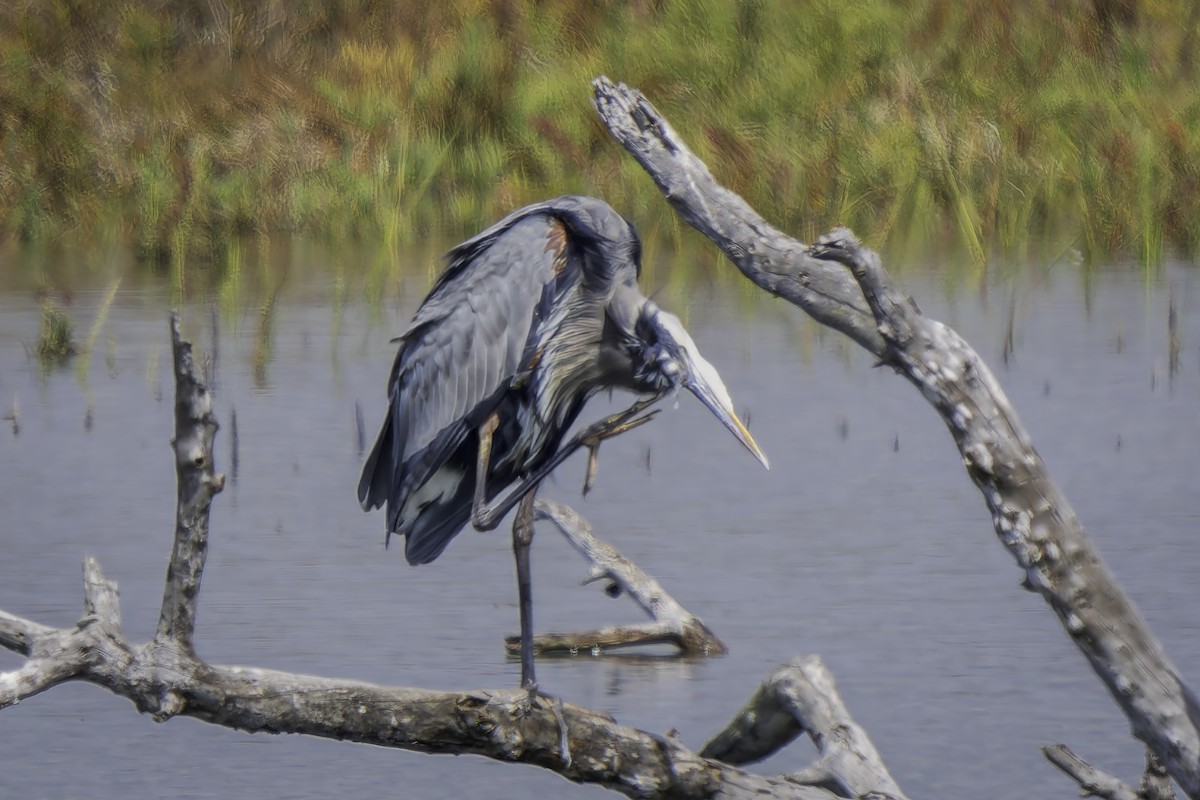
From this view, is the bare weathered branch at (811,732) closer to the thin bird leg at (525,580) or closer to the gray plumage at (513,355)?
the thin bird leg at (525,580)

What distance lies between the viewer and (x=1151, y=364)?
7.37 m

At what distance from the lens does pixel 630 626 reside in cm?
488

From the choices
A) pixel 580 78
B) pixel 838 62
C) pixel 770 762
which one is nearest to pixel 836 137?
pixel 838 62

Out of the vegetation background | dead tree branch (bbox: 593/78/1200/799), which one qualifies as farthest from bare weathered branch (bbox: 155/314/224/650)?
the vegetation background

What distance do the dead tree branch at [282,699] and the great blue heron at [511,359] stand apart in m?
1.18

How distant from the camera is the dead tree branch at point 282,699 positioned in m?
3.11

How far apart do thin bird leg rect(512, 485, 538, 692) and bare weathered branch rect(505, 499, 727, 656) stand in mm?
429

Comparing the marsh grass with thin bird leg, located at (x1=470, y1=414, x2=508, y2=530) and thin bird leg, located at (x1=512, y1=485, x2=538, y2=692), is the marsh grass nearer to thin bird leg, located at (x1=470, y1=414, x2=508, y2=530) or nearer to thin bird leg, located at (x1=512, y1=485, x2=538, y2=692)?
thin bird leg, located at (x1=470, y1=414, x2=508, y2=530)

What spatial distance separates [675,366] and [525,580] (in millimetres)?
536

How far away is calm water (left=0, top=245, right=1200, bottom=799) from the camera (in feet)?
14.4

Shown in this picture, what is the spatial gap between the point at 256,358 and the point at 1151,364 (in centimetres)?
314

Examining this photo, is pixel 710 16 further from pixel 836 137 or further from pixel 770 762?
pixel 770 762

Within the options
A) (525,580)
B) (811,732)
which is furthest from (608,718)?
(525,580)

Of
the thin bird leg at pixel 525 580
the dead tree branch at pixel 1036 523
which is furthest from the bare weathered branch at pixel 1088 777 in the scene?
the thin bird leg at pixel 525 580
